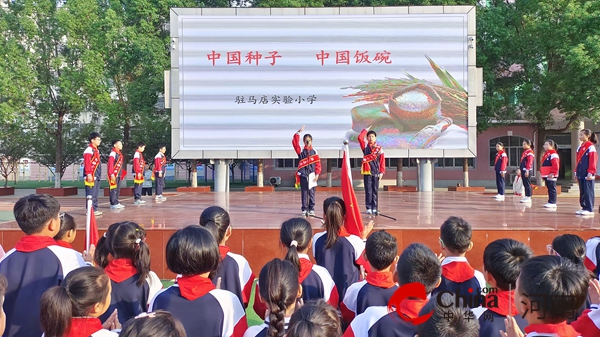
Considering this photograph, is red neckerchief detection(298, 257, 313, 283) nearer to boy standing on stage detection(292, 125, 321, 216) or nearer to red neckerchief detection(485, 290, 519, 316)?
red neckerchief detection(485, 290, 519, 316)

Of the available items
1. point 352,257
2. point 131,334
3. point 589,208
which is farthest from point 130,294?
point 589,208

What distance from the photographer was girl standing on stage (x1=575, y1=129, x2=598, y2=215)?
27.0ft

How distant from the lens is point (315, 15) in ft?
50.4

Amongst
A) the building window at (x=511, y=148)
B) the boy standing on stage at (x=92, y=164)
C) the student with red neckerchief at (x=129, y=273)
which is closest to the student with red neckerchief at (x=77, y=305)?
the student with red neckerchief at (x=129, y=273)

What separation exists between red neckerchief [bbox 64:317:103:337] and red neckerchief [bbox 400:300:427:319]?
1.33 metres

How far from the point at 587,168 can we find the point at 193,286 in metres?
8.26

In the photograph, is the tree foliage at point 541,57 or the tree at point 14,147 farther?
the tree at point 14,147

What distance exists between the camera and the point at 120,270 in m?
2.80

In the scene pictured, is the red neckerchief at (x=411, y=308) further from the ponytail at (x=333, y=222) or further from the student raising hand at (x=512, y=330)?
the ponytail at (x=333, y=222)

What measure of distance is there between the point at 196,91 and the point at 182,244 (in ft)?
44.5

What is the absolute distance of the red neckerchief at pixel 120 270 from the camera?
2764 mm

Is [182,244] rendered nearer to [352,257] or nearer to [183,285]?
[183,285]

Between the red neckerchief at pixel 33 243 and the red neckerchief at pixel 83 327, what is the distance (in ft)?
2.90

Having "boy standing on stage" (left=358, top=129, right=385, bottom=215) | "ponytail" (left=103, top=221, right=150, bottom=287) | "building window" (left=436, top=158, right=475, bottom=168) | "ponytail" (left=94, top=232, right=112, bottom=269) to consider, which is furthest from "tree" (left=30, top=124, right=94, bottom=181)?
"ponytail" (left=103, top=221, right=150, bottom=287)
